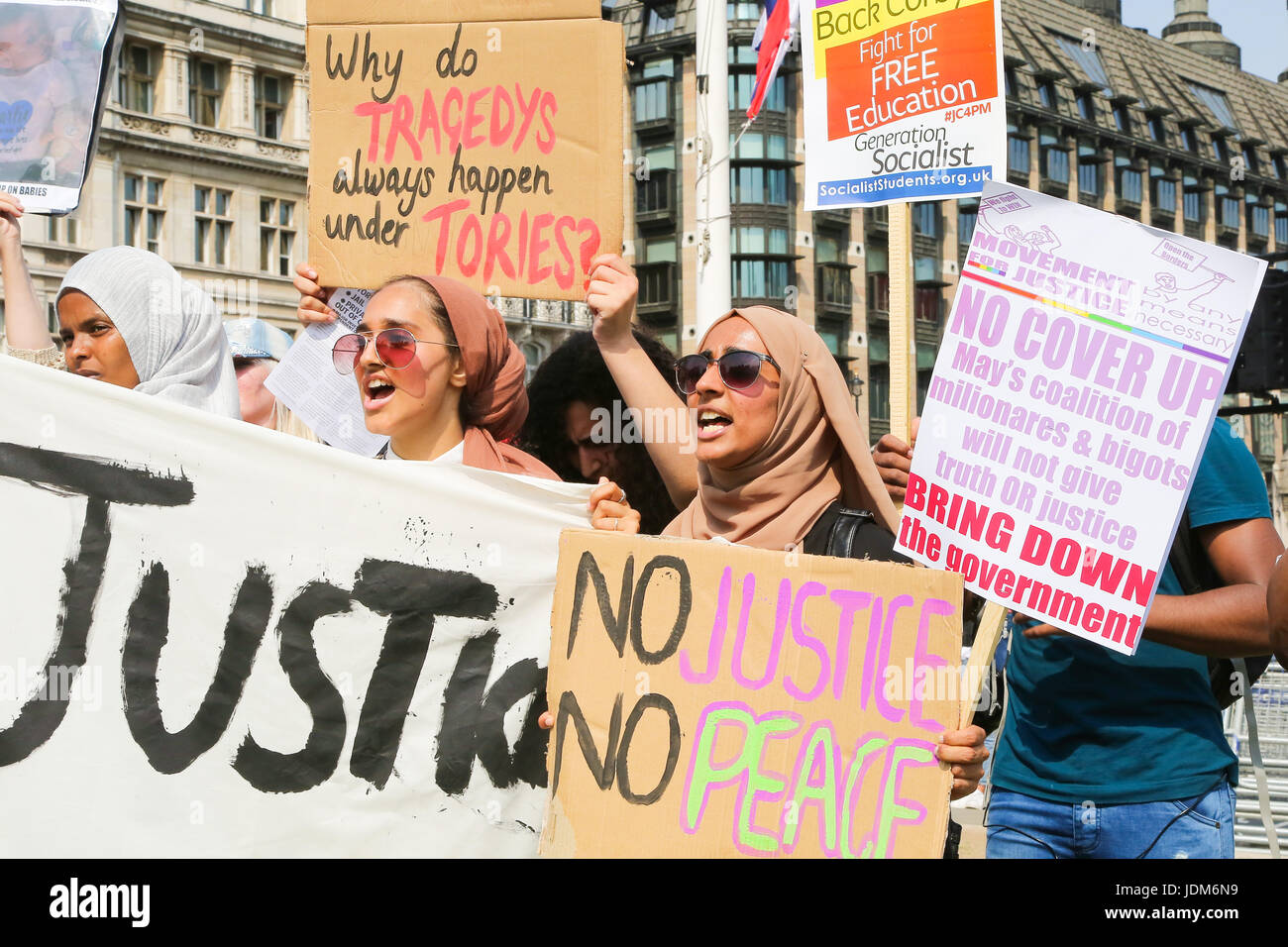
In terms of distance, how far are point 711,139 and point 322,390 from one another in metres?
5.52

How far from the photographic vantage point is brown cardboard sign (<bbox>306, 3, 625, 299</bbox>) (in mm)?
3416

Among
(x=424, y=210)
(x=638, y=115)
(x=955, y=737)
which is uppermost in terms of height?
(x=638, y=115)

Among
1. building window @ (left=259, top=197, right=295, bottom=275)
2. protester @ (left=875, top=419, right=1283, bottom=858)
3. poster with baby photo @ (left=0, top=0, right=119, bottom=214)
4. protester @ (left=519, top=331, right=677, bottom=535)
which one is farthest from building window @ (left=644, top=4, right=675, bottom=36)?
protester @ (left=875, top=419, right=1283, bottom=858)

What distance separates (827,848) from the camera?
2.53m

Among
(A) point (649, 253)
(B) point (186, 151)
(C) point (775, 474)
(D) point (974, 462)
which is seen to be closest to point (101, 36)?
(C) point (775, 474)

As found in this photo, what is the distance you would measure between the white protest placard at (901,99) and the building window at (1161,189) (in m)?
60.2

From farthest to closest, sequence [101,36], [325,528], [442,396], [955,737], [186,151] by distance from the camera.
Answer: [186,151] < [101,36] < [442,396] < [325,528] < [955,737]

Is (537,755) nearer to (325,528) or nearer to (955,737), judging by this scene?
(325,528)

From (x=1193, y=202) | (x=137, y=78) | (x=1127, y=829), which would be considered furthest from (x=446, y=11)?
(x=1193, y=202)

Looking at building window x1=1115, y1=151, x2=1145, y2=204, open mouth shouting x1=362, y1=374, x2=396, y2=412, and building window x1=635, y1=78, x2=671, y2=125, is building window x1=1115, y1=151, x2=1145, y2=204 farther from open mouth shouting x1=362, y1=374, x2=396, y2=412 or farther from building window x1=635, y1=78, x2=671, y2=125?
open mouth shouting x1=362, y1=374, x2=396, y2=412

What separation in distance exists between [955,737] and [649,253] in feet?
154

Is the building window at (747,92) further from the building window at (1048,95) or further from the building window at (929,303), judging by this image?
the building window at (1048,95)

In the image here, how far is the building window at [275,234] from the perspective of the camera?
3594 cm

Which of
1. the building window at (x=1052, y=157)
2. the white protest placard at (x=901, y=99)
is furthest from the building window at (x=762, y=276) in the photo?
the white protest placard at (x=901, y=99)
